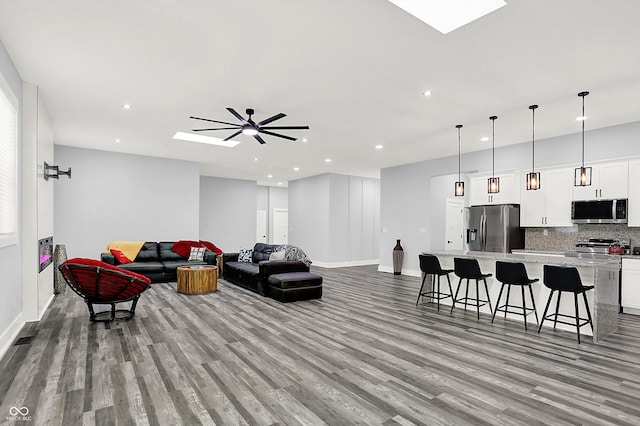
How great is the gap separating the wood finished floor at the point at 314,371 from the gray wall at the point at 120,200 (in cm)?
328

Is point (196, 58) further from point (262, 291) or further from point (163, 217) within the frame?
point (163, 217)

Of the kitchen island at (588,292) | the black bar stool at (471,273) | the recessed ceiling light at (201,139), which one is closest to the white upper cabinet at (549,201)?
the kitchen island at (588,292)

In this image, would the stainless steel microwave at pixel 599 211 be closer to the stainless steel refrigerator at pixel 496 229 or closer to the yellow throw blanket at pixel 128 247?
the stainless steel refrigerator at pixel 496 229

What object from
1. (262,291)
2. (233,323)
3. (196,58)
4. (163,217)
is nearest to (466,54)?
(196,58)

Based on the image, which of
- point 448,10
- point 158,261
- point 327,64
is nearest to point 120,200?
point 158,261

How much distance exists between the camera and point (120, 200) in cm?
804

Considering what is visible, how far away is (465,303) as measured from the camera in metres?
4.99

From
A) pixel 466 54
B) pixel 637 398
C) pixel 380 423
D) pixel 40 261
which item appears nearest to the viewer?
pixel 380 423

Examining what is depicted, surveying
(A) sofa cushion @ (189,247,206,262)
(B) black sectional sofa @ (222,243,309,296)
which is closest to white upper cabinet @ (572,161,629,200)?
(B) black sectional sofa @ (222,243,309,296)

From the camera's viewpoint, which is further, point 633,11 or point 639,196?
point 639,196

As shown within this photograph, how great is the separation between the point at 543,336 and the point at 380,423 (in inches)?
113

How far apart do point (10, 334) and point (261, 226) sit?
10.7 meters

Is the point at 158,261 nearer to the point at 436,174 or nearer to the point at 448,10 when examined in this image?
the point at 436,174

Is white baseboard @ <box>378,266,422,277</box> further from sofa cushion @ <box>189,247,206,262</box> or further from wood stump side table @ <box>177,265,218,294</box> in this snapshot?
wood stump side table @ <box>177,265,218,294</box>
